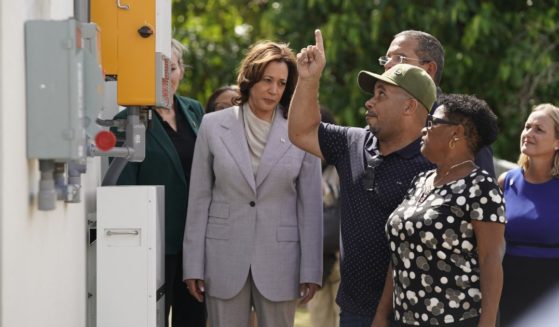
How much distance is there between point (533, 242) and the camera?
5.43m

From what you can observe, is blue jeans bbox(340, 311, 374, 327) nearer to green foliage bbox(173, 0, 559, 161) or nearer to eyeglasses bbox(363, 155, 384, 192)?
eyeglasses bbox(363, 155, 384, 192)

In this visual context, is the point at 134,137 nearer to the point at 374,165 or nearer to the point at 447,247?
the point at 374,165

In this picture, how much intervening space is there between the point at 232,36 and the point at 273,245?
747cm

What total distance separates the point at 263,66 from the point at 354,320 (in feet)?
4.55

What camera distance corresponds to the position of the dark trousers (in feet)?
18.5

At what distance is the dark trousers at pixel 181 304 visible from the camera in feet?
18.5

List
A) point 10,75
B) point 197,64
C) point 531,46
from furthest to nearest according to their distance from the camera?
point 197,64
point 531,46
point 10,75

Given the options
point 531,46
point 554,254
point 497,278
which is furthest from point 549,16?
point 497,278

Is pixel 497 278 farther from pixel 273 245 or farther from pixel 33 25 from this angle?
pixel 33 25

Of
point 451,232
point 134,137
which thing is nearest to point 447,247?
point 451,232

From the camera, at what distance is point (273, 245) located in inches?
213

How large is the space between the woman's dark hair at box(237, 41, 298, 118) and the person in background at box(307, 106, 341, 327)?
114 cm

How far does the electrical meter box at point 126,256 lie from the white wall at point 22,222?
0.37 meters

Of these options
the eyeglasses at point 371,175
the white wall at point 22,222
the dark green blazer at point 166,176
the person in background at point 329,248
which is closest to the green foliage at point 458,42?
the person in background at point 329,248
